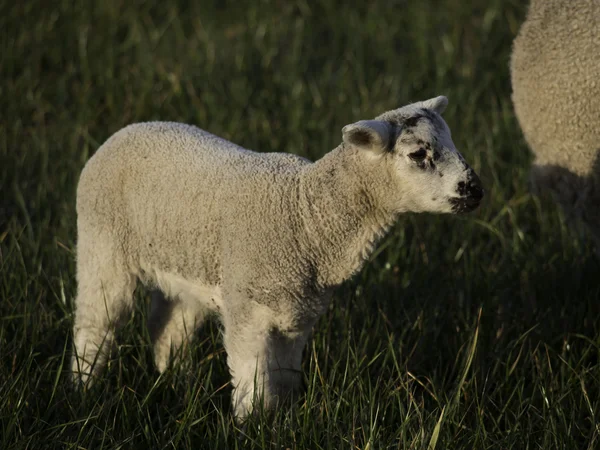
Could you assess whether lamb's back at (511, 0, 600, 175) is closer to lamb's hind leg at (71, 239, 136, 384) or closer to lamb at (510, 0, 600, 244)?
lamb at (510, 0, 600, 244)

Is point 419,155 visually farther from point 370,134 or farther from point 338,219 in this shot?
point 338,219

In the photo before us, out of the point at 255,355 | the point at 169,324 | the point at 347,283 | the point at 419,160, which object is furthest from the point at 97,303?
→ the point at 419,160

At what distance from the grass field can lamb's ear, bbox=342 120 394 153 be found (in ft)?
3.10

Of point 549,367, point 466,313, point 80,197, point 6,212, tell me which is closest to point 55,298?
point 80,197

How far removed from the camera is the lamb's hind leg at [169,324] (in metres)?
4.50

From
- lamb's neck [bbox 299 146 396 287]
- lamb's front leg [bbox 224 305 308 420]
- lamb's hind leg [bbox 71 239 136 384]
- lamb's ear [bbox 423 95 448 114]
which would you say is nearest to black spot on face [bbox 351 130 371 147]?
lamb's neck [bbox 299 146 396 287]

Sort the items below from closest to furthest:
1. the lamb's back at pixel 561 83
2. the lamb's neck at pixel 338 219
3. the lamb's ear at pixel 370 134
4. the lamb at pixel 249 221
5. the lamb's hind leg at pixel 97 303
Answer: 1. the lamb's ear at pixel 370 134
2. the lamb at pixel 249 221
3. the lamb's neck at pixel 338 219
4. the lamb's hind leg at pixel 97 303
5. the lamb's back at pixel 561 83

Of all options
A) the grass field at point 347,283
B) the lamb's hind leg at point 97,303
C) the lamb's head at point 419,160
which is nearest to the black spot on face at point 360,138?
the lamb's head at point 419,160

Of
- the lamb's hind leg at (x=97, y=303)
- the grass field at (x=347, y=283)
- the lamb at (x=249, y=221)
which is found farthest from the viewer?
the lamb's hind leg at (x=97, y=303)

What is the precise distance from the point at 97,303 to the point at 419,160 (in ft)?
5.29

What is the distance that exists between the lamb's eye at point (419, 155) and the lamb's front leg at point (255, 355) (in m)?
0.86

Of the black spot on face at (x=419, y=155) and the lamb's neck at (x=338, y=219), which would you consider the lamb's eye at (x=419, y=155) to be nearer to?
the black spot on face at (x=419, y=155)

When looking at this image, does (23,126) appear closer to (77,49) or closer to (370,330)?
(77,49)

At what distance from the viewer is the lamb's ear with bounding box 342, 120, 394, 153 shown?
11.2 ft
